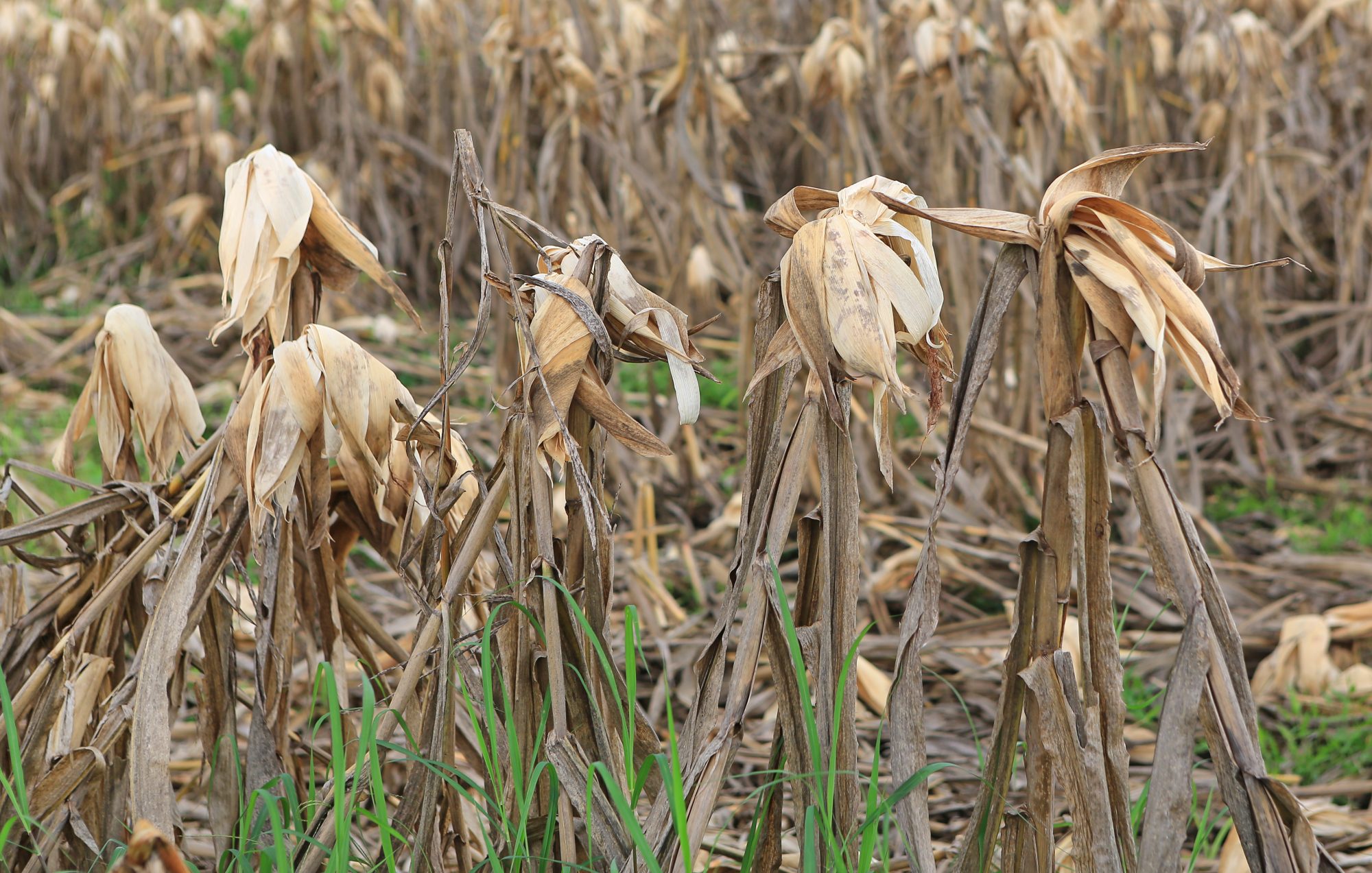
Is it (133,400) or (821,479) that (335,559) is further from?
(821,479)

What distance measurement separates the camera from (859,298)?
1.63 ft

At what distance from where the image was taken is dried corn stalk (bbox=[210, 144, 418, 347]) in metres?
0.65

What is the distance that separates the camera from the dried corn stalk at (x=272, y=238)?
648 millimetres

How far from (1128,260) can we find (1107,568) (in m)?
0.14

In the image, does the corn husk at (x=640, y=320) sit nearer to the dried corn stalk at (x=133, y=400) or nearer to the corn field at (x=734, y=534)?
the corn field at (x=734, y=534)

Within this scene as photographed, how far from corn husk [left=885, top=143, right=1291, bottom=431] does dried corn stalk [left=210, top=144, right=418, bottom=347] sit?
34cm

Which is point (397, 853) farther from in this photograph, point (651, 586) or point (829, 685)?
point (651, 586)

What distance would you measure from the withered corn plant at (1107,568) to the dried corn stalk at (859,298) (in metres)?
0.02

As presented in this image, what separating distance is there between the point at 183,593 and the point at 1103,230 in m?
0.51

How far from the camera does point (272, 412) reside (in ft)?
2.00

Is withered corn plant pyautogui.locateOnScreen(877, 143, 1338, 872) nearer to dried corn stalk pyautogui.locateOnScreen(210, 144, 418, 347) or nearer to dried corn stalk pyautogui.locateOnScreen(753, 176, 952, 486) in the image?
dried corn stalk pyautogui.locateOnScreen(753, 176, 952, 486)

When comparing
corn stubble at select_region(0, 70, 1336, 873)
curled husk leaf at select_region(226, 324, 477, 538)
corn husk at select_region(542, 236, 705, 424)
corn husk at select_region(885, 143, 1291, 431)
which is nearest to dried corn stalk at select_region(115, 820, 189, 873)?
corn stubble at select_region(0, 70, 1336, 873)

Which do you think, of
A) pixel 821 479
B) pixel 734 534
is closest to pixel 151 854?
pixel 821 479

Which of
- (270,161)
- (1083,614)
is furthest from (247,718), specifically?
(1083,614)
